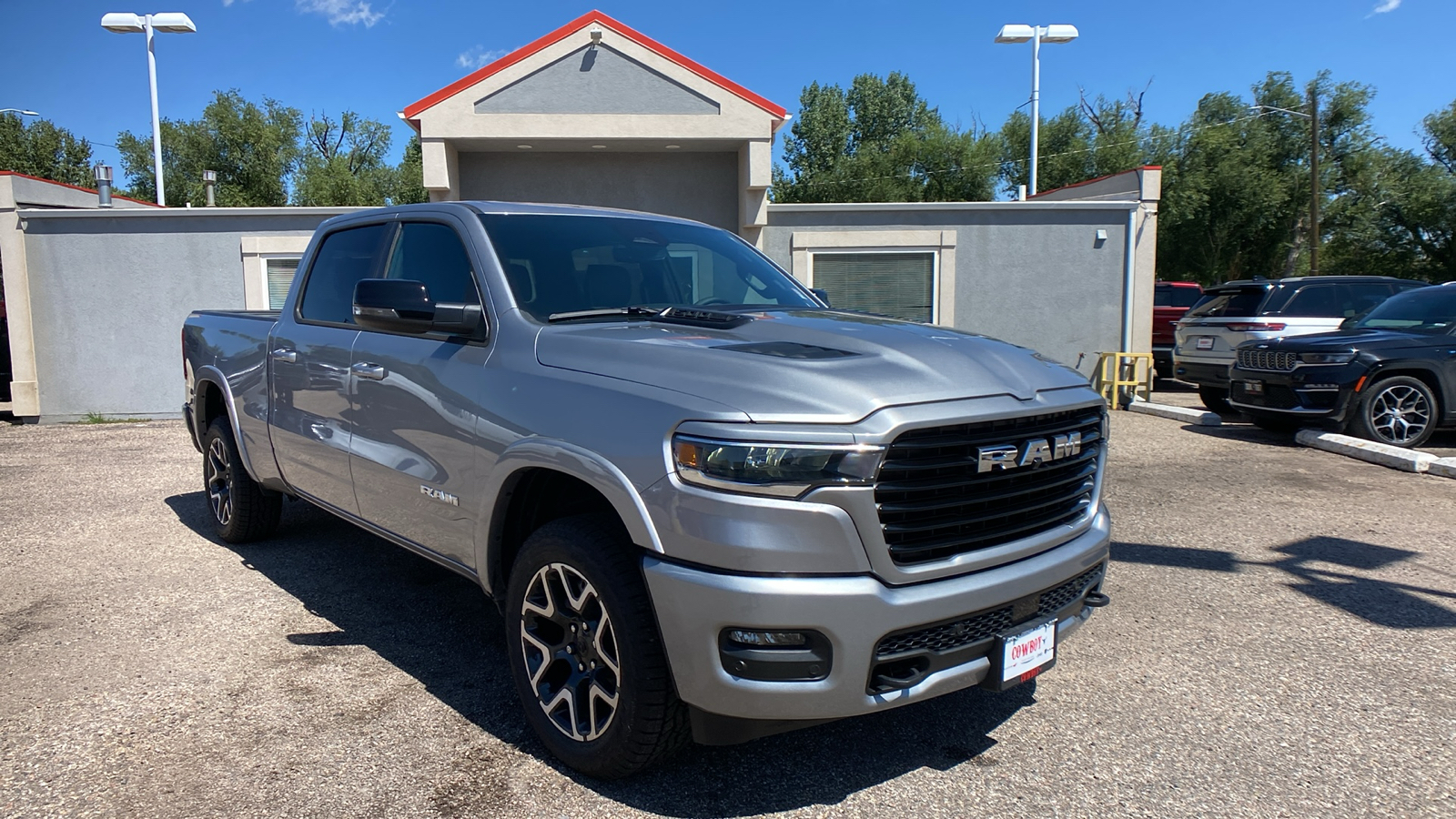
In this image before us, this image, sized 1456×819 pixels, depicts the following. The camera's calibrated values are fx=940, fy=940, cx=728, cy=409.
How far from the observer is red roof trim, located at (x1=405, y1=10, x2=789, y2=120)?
12344 mm

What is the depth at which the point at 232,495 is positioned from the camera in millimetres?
5816

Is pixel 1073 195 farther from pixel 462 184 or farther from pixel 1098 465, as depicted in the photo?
pixel 1098 465

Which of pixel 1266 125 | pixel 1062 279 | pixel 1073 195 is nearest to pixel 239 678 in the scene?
pixel 1062 279

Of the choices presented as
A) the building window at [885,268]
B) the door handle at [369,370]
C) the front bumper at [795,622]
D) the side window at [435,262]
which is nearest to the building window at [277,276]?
the building window at [885,268]

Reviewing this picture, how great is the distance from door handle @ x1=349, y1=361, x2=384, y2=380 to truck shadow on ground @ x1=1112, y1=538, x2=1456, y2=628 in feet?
14.0

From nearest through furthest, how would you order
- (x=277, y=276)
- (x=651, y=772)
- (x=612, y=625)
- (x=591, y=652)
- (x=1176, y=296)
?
(x=612, y=625) → (x=591, y=652) → (x=651, y=772) → (x=277, y=276) → (x=1176, y=296)

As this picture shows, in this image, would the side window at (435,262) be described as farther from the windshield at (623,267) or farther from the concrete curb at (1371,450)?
the concrete curb at (1371,450)

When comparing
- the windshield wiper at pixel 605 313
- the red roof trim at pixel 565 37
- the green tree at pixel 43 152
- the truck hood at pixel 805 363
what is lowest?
the truck hood at pixel 805 363

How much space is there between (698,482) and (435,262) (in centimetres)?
207

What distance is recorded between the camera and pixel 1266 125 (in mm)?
37938

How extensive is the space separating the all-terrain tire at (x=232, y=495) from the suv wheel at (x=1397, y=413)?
10.1 metres

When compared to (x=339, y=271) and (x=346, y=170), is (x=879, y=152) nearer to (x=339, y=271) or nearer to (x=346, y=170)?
(x=346, y=170)

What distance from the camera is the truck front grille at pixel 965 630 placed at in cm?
262

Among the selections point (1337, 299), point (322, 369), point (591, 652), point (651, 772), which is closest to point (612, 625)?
point (591, 652)
